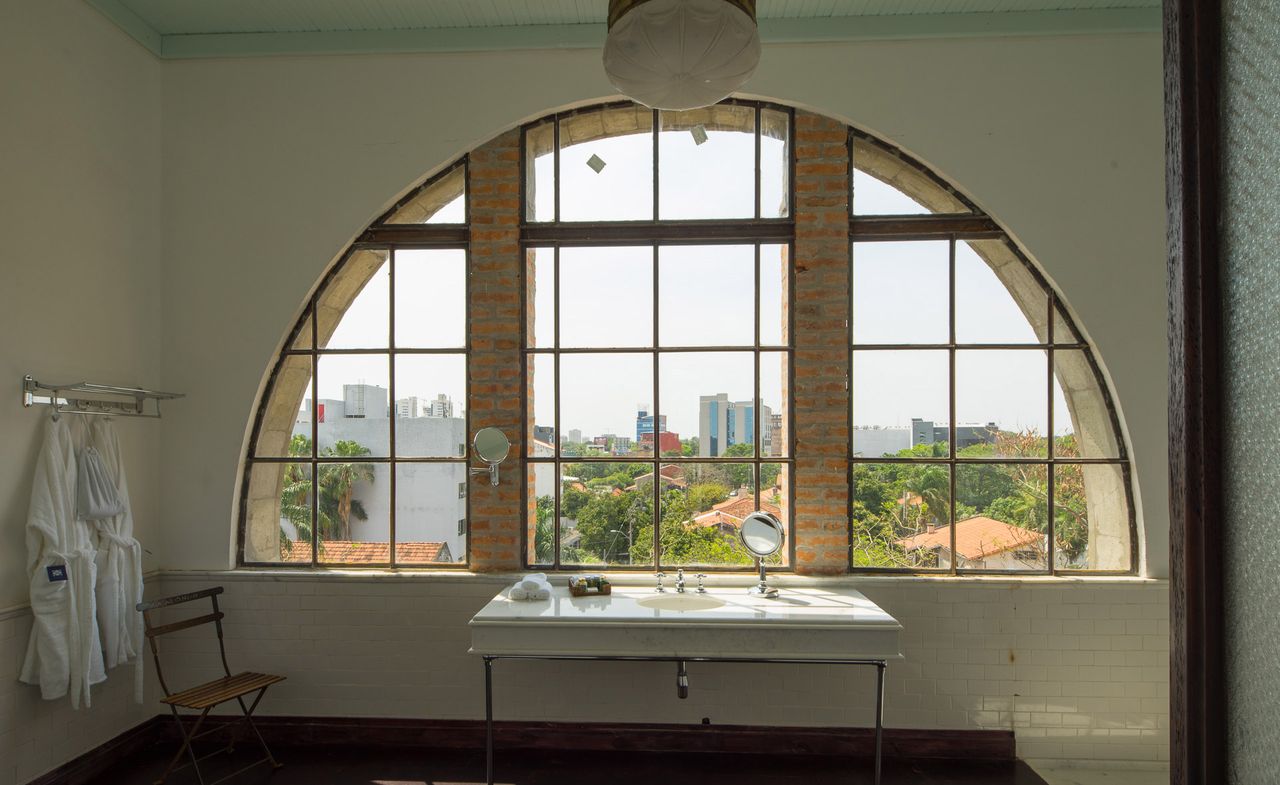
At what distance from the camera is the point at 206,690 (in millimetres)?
4051

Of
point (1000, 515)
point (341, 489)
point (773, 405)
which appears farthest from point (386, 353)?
point (1000, 515)

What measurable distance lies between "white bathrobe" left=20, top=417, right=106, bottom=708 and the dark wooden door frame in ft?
14.7

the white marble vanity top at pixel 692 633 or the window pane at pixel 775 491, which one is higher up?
the window pane at pixel 775 491

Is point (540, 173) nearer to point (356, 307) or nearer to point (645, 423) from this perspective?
point (356, 307)

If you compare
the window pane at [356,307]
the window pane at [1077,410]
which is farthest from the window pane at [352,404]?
the window pane at [1077,410]

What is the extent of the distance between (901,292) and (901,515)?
1337mm

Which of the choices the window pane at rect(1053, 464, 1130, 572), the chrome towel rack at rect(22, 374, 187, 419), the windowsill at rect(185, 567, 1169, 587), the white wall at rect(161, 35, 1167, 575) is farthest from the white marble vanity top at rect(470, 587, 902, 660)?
the chrome towel rack at rect(22, 374, 187, 419)

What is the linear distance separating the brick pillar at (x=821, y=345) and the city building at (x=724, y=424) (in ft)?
0.89

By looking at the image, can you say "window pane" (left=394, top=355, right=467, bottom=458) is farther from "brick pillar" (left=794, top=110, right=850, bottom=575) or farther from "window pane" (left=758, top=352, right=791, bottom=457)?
"brick pillar" (left=794, top=110, right=850, bottom=575)

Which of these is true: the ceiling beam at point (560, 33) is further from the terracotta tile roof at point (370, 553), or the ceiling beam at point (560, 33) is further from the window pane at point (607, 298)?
the terracotta tile roof at point (370, 553)

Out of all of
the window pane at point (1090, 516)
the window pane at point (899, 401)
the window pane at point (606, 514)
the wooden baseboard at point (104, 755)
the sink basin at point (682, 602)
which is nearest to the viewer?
the wooden baseboard at point (104, 755)

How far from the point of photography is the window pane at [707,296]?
4605 millimetres

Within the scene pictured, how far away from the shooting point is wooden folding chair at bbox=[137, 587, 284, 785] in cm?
387

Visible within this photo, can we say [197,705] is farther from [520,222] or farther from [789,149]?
[789,149]
